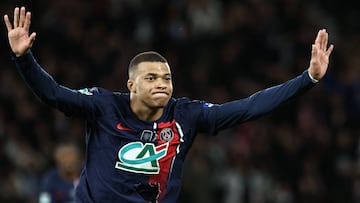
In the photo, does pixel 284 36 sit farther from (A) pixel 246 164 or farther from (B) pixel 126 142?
(B) pixel 126 142

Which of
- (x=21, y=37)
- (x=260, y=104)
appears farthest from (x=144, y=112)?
(x=21, y=37)

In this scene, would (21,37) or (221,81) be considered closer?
(21,37)

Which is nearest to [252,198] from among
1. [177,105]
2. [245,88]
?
[245,88]

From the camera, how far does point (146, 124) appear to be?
6.97 meters

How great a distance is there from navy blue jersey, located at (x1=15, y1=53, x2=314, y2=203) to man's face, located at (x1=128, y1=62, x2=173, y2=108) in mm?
172

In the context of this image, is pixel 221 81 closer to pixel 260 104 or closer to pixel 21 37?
pixel 260 104

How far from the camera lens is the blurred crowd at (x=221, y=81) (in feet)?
43.2

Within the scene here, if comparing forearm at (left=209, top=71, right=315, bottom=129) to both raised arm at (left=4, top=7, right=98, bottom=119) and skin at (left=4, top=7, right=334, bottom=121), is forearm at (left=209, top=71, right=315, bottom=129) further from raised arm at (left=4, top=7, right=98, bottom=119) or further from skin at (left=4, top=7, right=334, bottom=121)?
raised arm at (left=4, top=7, right=98, bottom=119)

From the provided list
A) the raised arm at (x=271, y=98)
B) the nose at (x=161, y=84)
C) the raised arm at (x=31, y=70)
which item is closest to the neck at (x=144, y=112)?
the nose at (x=161, y=84)

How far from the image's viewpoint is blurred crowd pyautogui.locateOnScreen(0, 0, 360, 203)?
13156mm

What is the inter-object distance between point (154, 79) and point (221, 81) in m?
7.43

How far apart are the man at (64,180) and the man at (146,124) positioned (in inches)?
123

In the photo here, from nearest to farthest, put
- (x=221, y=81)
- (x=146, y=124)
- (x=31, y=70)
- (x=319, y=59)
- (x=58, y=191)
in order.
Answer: (x=31, y=70) < (x=319, y=59) < (x=146, y=124) < (x=58, y=191) < (x=221, y=81)

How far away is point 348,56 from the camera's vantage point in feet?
48.7
